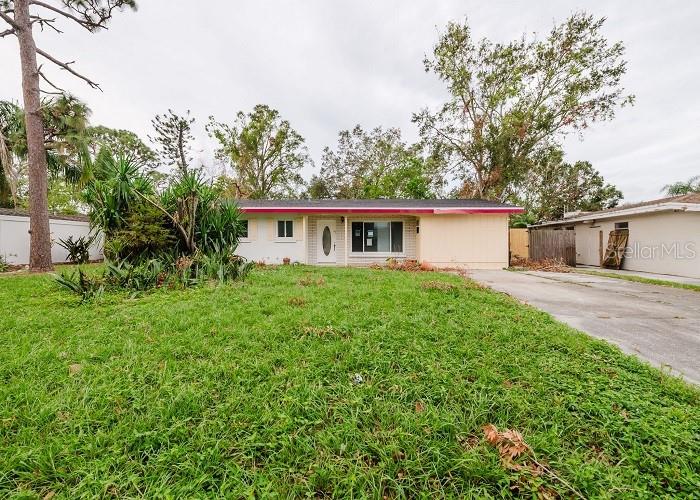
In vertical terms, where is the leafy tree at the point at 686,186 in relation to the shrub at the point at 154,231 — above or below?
above

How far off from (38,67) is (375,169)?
727 inches

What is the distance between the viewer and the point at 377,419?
1.79 metres

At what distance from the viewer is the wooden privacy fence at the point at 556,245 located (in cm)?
1281

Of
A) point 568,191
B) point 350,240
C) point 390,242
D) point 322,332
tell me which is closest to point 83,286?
point 322,332

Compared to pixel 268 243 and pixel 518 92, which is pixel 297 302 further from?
pixel 518 92

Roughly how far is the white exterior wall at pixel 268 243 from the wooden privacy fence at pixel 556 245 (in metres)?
10.9

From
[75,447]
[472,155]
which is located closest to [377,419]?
[75,447]

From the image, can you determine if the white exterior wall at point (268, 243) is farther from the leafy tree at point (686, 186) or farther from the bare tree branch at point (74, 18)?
the leafy tree at point (686, 186)

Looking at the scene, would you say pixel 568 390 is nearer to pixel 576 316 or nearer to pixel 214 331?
pixel 576 316

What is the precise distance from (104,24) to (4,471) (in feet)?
40.6

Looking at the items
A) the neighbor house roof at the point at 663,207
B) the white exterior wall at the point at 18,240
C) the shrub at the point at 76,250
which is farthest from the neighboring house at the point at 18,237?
the neighbor house roof at the point at 663,207

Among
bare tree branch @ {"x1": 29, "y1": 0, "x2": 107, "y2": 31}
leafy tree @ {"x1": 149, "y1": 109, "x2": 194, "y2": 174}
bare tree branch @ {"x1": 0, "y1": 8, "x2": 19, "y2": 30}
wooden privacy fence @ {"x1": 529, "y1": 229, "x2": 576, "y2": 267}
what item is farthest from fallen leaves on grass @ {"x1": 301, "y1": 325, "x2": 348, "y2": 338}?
leafy tree @ {"x1": 149, "y1": 109, "x2": 194, "y2": 174}

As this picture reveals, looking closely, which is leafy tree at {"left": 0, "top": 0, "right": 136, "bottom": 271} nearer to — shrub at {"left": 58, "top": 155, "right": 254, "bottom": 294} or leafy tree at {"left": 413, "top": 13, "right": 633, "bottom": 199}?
shrub at {"left": 58, "top": 155, "right": 254, "bottom": 294}

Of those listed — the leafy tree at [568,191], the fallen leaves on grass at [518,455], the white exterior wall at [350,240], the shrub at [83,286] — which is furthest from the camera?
the leafy tree at [568,191]
